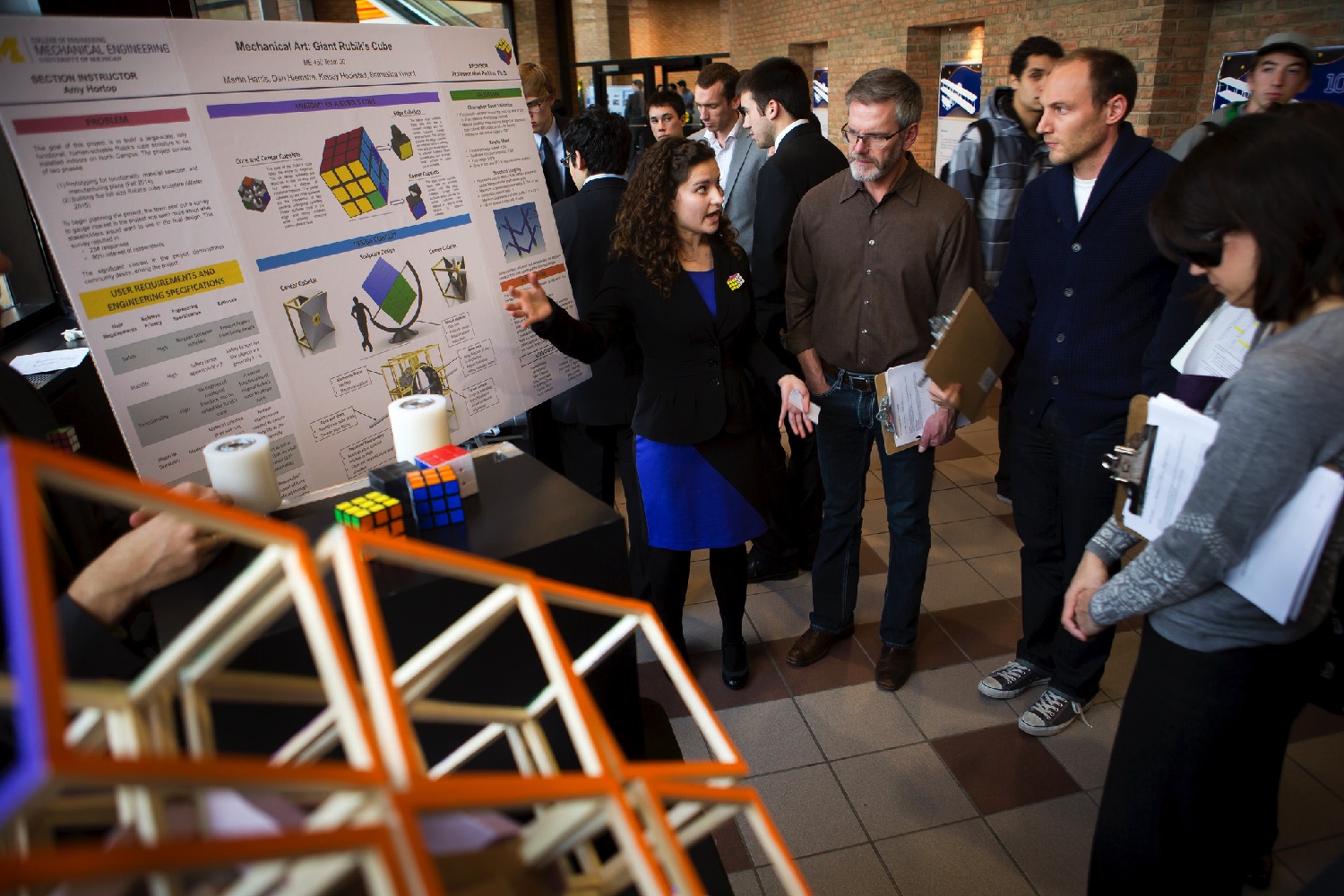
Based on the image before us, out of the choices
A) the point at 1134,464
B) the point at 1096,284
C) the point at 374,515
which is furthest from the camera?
the point at 1096,284

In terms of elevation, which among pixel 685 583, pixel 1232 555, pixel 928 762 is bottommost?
pixel 928 762

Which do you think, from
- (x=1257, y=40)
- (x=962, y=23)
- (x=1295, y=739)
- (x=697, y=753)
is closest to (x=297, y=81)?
(x=697, y=753)

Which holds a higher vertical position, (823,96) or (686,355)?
Answer: (823,96)

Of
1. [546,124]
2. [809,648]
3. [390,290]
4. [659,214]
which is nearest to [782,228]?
[659,214]

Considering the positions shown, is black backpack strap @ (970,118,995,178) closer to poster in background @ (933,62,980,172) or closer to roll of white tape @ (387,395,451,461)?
roll of white tape @ (387,395,451,461)

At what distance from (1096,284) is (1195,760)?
125 centimetres

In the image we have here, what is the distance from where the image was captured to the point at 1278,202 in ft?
3.93

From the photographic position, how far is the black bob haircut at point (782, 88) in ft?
10.7

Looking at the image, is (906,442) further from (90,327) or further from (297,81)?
(90,327)

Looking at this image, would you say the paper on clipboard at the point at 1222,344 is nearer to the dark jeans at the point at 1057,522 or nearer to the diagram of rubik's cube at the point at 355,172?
the dark jeans at the point at 1057,522

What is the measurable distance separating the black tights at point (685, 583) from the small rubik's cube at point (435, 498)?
4.46ft

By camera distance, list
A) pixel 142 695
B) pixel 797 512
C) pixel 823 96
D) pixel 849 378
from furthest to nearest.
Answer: pixel 823 96, pixel 797 512, pixel 849 378, pixel 142 695

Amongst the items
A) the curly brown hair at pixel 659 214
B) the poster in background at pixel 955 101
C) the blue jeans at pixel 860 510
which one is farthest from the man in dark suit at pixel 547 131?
the poster in background at pixel 955 101

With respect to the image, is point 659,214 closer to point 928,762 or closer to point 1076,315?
point 1076,315
